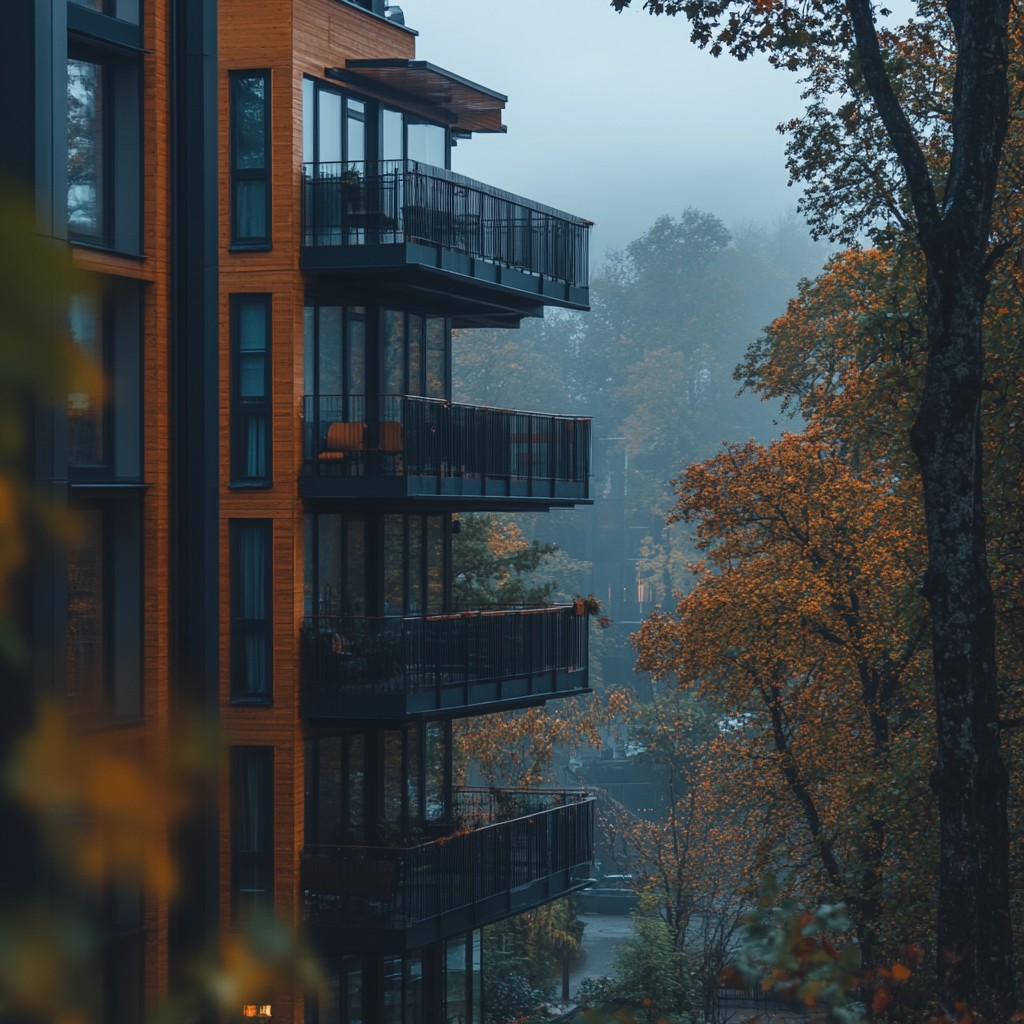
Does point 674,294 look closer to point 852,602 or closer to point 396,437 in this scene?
point 852,602

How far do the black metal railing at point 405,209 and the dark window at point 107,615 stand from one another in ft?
18.6

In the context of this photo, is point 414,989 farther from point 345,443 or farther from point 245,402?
point 245,402

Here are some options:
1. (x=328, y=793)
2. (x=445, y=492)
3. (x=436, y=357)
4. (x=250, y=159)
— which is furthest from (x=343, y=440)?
(x=328, y=793)

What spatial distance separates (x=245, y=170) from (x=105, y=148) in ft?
13.7

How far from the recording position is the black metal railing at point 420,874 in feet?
68.4

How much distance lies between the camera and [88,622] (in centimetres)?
1712

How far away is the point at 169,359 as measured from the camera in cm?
1730

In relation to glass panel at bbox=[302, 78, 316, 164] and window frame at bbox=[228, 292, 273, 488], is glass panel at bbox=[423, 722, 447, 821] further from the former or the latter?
glass panel at bbox=[302, 78, 316, 164]

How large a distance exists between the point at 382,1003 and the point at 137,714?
7620mm

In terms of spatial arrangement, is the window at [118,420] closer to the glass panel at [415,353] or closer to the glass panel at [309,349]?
the glass panel at [309,349]

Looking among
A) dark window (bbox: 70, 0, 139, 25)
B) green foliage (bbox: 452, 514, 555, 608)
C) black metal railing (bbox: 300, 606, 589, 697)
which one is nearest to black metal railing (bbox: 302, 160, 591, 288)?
dark window (bbox: 70, 0, 139, 25)

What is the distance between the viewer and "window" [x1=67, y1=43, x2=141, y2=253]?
664 inches

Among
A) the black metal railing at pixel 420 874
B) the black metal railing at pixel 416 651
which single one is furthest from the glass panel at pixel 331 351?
the black metal railing at pixel 420 874

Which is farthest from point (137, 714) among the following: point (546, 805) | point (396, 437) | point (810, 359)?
point (810, 359)
